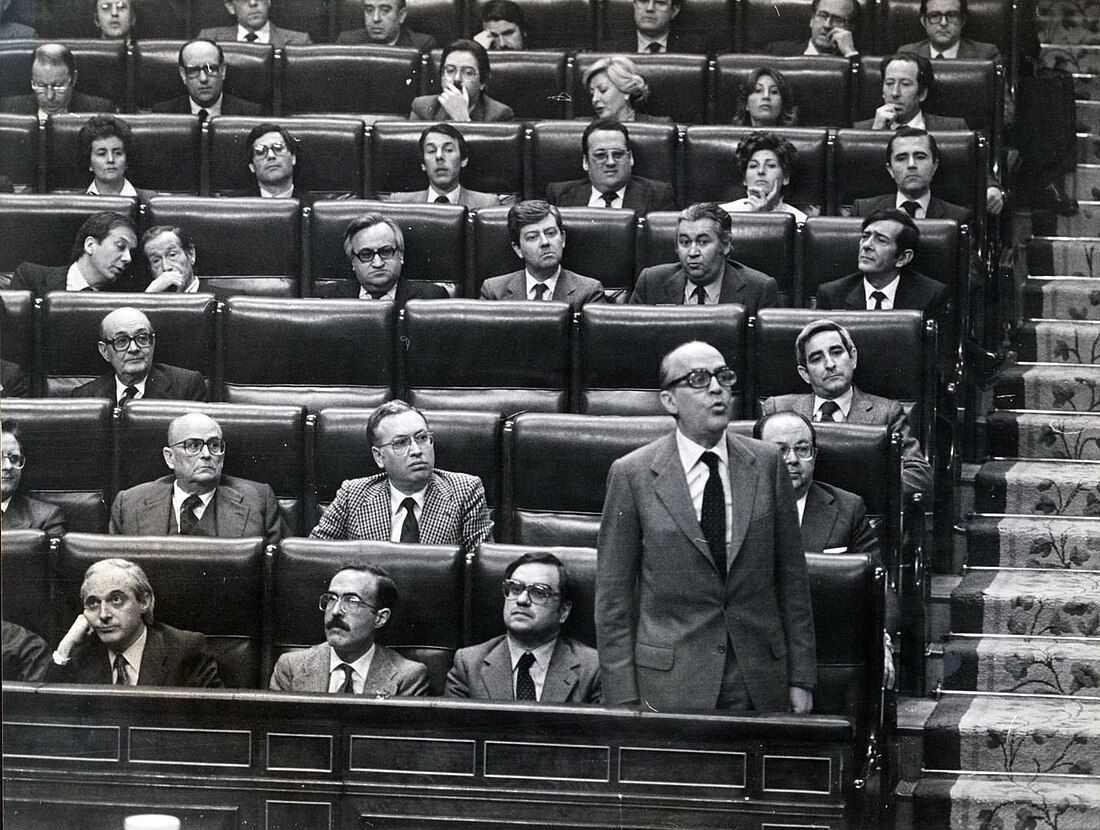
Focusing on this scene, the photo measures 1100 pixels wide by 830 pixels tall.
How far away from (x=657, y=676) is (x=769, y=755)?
4.6 inches

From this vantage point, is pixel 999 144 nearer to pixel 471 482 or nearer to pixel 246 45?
pixel 471 482

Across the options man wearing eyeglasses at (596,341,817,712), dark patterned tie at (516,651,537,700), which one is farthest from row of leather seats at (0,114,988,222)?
dark patterned tie at (516,651,537,700)

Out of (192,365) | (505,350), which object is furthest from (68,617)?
(505,350)

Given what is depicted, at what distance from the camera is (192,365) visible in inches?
57.9

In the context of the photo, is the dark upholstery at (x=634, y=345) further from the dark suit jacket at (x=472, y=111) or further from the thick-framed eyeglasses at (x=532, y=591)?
the dark suit jacket at (x=472, y=111)

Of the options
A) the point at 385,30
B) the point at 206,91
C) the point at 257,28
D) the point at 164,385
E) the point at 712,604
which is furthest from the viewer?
the point at 206,91

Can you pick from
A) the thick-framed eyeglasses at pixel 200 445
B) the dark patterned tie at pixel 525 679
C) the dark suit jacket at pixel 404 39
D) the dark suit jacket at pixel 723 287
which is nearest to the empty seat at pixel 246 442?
the thick-framed eyeglasses at pixel 200 445

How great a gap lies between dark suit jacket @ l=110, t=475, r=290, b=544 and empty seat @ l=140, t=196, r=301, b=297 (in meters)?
0.28

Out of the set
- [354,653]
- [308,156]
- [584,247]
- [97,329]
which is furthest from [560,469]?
[308,156]

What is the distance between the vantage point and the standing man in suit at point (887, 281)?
1515 millimetres

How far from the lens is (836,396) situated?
1391 millimetres

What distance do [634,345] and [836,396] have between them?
0.17 metres

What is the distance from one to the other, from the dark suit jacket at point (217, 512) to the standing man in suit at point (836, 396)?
393 mm

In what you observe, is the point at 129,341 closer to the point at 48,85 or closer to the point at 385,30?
the point at 48,85
